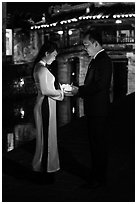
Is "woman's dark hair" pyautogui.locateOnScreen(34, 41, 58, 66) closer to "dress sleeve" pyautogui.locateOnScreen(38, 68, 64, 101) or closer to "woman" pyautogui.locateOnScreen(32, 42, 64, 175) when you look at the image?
"woman" pyautogui.locateOnScreen(32, 42, 64, 175)

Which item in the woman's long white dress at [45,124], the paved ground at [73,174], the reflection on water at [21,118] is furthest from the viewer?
the reflection on water at [21,118]

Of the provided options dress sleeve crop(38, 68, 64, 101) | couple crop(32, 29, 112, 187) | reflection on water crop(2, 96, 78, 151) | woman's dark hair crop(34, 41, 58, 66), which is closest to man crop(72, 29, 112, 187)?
couple crop(32, 29, 112, 187)

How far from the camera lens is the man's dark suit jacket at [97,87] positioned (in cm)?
490

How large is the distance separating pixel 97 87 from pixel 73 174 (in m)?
1.66

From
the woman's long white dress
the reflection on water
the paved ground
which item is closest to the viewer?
the paved ground

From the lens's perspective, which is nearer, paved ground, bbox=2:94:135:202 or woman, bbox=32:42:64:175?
paved ground, bbox=2:94:135:202

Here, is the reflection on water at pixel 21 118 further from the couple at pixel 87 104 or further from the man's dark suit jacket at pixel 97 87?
the man's dark suit jacket at pixel 97 87

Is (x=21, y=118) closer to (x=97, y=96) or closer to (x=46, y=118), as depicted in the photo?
(x=46, y=118)

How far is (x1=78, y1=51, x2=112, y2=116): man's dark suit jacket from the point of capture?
490cm

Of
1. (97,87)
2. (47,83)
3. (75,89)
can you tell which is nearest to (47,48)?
(47,83)

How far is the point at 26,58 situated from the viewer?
30.7 metres

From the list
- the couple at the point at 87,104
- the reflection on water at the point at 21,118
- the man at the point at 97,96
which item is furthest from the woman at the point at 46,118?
the reflection on water at the point at 21,118

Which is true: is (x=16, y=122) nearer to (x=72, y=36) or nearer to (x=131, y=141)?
(x=72, y=36)

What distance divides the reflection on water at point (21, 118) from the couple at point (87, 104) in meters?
10.1
